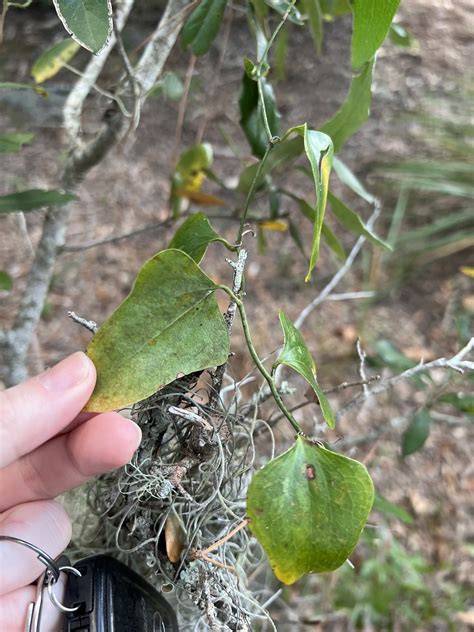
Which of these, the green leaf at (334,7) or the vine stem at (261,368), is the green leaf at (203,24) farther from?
the vine stem at (261,368)

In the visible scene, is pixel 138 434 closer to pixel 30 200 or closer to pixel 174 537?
pixel 174 537

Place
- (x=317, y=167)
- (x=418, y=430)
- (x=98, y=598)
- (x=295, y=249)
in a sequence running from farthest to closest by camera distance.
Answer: (x=295, y=249) < (x=418, y=430) < (x=98, y=598) < (x=317, y=167)

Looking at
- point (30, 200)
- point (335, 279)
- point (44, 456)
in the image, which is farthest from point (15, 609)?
point (335, 279)

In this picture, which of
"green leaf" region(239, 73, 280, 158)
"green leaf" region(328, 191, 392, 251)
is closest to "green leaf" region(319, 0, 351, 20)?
"green leaf" region(239, 73, 280, 158)

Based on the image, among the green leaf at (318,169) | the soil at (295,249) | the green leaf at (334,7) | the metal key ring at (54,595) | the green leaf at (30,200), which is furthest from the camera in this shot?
the soil at (295,249)

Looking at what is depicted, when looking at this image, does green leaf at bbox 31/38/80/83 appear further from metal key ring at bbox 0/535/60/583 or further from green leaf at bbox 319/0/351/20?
metal key ring at bbox 0/535/60/583

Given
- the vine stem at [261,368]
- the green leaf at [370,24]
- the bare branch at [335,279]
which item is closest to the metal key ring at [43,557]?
the vine stem at [261,368]

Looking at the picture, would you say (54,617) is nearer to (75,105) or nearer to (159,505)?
(159,505)
